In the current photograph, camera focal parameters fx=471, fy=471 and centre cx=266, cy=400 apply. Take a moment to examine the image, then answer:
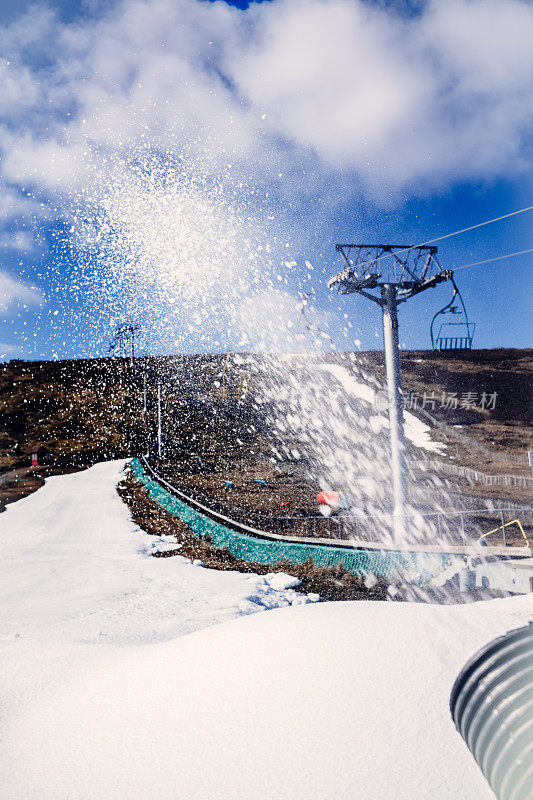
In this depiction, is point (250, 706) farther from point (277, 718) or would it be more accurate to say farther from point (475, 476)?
point (475, 476)

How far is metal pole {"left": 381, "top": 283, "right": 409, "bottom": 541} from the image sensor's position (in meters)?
14.2

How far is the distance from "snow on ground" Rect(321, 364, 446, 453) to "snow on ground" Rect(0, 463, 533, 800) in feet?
61.5

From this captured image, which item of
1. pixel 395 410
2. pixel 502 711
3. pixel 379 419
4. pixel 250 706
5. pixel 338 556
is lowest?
pixel 338 556

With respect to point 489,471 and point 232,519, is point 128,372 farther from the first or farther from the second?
point 232,519

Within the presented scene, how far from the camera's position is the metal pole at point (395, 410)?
46.5 ft

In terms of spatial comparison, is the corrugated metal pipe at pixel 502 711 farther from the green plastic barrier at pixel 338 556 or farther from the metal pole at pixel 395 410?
the metal pole at pixel 395 410

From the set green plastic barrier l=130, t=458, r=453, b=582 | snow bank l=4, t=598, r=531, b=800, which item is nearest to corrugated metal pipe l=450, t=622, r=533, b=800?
snow bank l=4, t=598, r=531, b=800

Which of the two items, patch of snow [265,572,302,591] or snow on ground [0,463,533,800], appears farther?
patch of snow [265,572,302,591]

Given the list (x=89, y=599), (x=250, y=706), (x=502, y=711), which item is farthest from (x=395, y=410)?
(x=502, y=711)

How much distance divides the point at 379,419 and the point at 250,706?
4620cm

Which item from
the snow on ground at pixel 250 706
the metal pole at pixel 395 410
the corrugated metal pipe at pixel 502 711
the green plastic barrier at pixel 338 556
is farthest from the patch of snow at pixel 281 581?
the corrugated metal pipe at pixel 502 711

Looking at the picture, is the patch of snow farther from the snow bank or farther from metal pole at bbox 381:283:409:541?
the snow bank

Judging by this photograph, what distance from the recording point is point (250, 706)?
4230 mm

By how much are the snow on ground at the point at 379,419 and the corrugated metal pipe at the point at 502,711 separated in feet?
67.8
